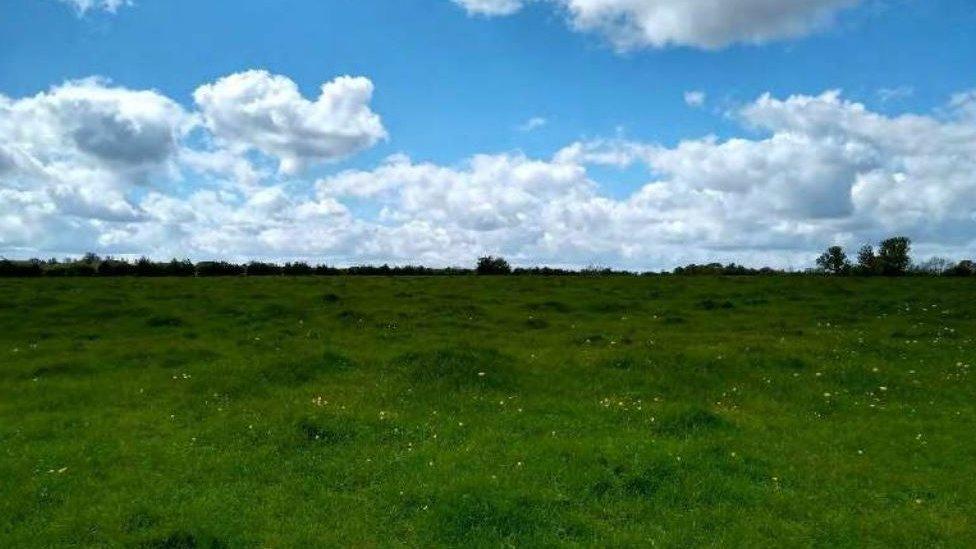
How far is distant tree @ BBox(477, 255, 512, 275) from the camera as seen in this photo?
206ft

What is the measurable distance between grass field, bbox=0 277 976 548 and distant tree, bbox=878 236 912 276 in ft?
76.8

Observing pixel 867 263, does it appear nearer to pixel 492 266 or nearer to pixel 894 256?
pixel 894 256

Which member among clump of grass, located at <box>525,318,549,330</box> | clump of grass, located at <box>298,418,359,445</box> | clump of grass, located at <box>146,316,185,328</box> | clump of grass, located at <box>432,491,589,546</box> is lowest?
clump of grass, located at <box>432,491,589,546</box>

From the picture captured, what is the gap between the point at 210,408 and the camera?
1805cm

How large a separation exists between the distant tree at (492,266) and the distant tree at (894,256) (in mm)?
28650

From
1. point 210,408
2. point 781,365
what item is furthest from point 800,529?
point 210,408

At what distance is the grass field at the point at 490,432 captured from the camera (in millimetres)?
11562

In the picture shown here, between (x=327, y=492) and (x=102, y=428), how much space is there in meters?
7.02

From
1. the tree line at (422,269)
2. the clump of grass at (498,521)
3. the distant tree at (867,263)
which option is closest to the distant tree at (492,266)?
the tree line at (422,269)

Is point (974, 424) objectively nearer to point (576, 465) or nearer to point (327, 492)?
point (576, 465)

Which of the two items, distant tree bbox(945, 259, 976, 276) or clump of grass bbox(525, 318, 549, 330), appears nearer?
clump of grass bbox(525, 318, 549, 330)

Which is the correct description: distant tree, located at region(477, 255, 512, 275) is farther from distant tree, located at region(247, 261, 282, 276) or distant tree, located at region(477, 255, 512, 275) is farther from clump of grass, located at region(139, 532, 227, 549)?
clump of grass, located at region(139, 532, 227, 549)

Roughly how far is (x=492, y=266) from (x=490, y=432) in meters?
48.1

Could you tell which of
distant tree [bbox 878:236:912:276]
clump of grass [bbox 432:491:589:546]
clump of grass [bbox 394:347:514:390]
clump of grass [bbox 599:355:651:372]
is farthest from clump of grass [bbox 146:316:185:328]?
distant tree [bbox 878:236:912:276]
